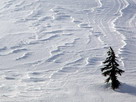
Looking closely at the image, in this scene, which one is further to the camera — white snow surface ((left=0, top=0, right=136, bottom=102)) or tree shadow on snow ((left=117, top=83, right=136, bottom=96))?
white snow surface ((left=0, top=0, right=136, bottom=102))

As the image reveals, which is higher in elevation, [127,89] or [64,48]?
[127,89]

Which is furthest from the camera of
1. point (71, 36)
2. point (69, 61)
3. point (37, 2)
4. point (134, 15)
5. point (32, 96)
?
point (37, 2)

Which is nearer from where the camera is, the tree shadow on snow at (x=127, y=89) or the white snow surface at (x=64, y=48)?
the tree shadow on snow at (x=127, y=89)

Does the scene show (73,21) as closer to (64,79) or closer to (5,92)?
(64,79)

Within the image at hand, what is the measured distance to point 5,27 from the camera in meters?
41.4

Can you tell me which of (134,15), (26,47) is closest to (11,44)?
(26,47)

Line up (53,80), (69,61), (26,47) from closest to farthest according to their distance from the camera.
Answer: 1. (53,80)
2. (69,61)
3. (26,47)

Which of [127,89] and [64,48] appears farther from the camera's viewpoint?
[64,48]

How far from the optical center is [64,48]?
3512 cm

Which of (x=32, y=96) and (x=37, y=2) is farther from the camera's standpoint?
(x=37, y=2)

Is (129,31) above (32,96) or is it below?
below

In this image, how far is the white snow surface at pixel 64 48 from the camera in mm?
22891

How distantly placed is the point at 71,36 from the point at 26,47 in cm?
606

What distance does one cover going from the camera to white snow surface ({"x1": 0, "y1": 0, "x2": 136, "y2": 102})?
22.9 meters
